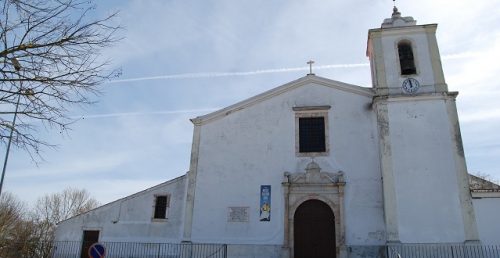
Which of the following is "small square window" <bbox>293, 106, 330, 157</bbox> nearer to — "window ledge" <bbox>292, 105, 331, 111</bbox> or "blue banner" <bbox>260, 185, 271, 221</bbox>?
"window ledge" <bbox>292, 105, 331, 111</bbox>

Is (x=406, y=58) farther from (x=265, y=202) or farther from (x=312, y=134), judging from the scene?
(x=265, y=202)

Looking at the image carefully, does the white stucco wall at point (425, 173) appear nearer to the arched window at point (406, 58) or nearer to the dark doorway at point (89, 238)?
the arched window at point (406, 58)

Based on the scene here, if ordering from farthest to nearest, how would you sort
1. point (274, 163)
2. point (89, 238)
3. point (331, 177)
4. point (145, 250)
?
point (89, 238) < point (274, 163) < point (145, 250) < point (331, 177)

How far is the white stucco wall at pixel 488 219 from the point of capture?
13.5m

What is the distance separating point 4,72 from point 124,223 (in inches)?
448

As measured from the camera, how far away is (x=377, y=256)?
551 inches

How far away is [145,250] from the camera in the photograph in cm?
1574

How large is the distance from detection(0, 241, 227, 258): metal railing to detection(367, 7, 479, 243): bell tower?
6.57 meters

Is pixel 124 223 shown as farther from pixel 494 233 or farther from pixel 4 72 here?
pixel 494 233

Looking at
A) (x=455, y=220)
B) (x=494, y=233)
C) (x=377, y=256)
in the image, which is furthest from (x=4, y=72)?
(x=494, y=233)

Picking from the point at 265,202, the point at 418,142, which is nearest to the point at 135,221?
the point at 265,202

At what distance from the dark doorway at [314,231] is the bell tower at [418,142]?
2105mm

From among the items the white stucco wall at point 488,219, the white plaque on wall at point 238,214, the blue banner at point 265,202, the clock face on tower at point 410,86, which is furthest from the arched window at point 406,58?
the white plaque on wall at point 238,214

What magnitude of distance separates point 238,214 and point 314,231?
2.98m
